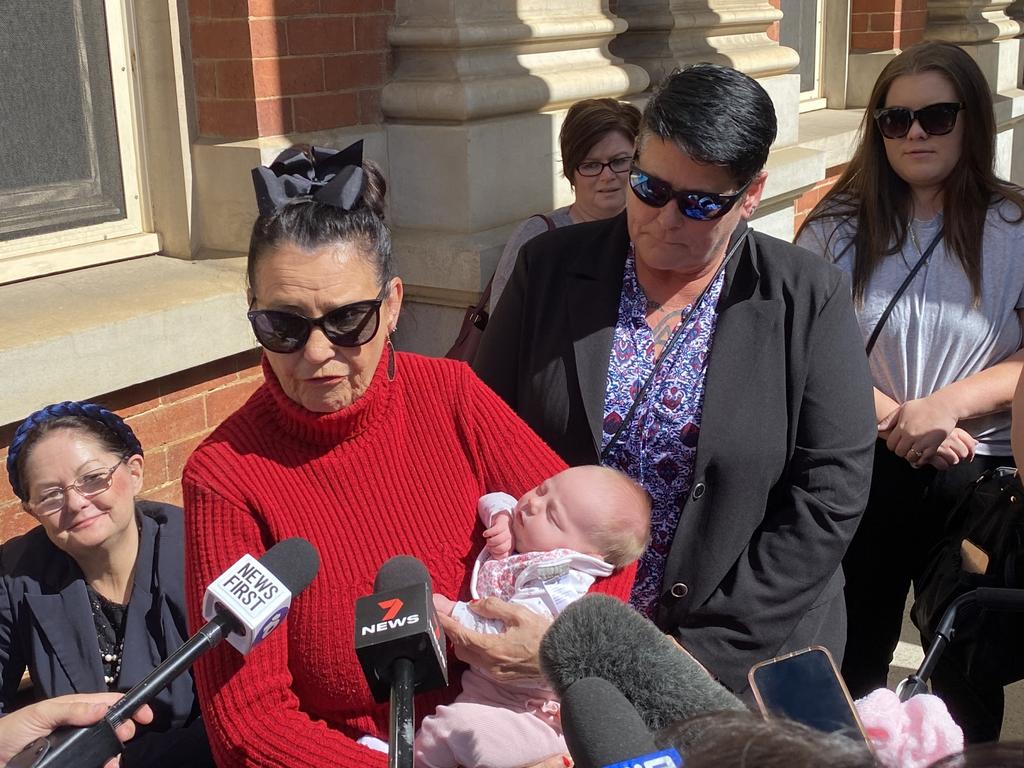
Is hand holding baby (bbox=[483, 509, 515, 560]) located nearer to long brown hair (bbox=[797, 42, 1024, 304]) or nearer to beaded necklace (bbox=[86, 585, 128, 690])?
beaded necklace (bbox=[86, 585, 128, 690])

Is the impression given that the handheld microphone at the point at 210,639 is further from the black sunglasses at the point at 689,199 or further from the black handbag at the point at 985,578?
the black handbag at the point at 985,578

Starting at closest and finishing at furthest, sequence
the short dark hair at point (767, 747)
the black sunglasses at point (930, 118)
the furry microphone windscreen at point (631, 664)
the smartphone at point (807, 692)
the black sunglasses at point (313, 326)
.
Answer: the short dark hair at point (767, 747)
the furry microphone windscreen at point (631, 664)
the smartphone at point (807, 692)
the black sunglasses at point (313, 326)
the black sunglasses at point (930, 118)

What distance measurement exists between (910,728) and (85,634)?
209 cm

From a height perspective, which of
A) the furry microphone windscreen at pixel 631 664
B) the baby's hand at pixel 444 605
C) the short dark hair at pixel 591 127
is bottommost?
the baby's hand at pixel 444 605

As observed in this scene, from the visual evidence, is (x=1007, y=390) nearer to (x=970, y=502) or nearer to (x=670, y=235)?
(x=970, y=502)

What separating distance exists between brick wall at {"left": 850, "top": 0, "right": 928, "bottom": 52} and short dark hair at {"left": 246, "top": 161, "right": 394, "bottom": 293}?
834cm

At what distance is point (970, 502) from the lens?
3223 mm

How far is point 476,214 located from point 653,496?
2.41m

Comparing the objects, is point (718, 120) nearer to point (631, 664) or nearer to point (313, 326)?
point (313, 326)

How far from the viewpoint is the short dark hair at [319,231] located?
7.34 feet

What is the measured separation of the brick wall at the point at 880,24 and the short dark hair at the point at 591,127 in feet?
19.7

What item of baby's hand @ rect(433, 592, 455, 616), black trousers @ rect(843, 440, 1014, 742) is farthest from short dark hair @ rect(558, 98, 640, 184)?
baby's hand @ rect(433, 592, 455, 616)

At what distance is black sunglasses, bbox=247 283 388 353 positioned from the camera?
7.20 ft

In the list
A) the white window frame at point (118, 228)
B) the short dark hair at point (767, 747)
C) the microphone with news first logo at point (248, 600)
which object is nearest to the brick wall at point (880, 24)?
the white window frame at point (118, 228)
